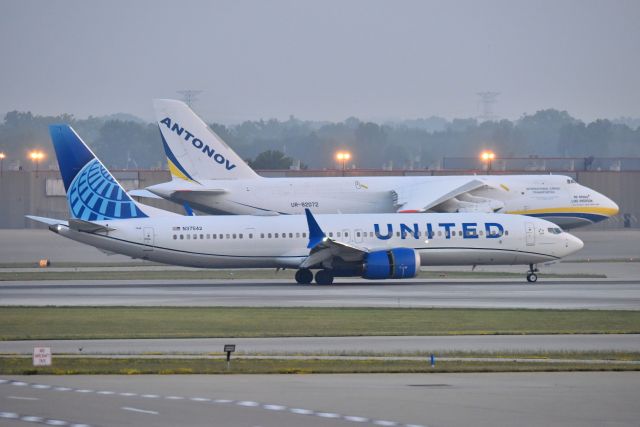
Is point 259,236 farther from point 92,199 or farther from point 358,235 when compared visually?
point 92,199

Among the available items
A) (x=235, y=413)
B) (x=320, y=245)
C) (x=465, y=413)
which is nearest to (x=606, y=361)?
(x=465, y=413)

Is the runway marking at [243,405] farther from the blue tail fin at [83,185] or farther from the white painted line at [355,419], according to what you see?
the blue tail fin at [83,185]

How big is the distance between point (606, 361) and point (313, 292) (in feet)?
65.8

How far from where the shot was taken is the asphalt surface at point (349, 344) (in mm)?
24797

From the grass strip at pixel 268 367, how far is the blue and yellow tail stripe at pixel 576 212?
40.3 metres

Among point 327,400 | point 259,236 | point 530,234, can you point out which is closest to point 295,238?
point 259,236

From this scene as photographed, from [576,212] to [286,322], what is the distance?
3537cm

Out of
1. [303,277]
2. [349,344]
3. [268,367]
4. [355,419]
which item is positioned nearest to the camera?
[355,419]

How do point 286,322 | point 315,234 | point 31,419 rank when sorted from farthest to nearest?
point 315,234
point 286,322
point 31,419

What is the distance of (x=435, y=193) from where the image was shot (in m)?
63.1

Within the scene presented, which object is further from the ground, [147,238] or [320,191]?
[320,191]

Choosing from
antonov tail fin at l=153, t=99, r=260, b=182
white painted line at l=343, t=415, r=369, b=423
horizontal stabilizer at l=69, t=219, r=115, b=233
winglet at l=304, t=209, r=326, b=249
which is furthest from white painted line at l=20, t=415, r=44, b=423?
antonov tail fin at l=153, t=99, r=260, b=182

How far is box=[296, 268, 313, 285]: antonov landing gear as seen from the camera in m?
45.8

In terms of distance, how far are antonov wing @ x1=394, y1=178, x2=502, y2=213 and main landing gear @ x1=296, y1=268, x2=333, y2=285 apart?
52.3ft
